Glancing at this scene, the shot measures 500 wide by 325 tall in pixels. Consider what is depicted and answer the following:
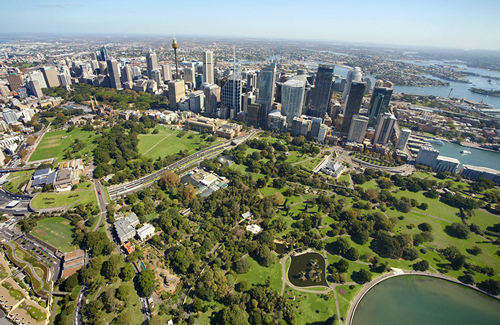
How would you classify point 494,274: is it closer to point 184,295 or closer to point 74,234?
point 184,295

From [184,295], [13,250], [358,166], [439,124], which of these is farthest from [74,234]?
[439,124]

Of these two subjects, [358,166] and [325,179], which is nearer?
[325,179]

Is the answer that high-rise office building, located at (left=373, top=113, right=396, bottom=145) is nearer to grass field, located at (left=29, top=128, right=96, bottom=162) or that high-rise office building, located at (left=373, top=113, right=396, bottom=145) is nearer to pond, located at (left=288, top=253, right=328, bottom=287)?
pond, located at (left=288, top=253, right=328, bottom=287)

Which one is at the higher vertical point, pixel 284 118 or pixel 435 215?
pixel 284 118

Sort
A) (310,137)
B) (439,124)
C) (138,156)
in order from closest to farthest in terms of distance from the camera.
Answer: (138,156)
(310,137)
(439,124)

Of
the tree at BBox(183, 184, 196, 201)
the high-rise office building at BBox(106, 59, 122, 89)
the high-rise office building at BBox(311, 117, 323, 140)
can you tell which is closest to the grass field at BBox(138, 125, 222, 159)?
the tree at BBox(183, 184, 196, 201)

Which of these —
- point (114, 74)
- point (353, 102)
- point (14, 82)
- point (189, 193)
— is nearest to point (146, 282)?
point (189, 193)
